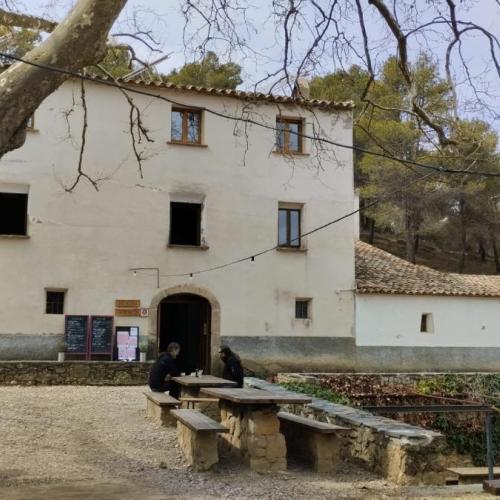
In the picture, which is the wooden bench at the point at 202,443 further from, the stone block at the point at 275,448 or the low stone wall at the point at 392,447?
the low stone wall at the point at 392,447

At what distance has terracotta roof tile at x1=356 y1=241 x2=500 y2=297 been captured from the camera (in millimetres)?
19219

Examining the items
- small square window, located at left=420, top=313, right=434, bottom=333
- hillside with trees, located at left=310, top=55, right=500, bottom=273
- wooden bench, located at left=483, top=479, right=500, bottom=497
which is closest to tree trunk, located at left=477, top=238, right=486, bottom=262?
hillside with trees, located at left=310, top=55, right=500, bottom=273

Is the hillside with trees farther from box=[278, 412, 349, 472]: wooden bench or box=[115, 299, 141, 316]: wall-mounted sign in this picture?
box=[278, 412, 349, 472]: wooden bench

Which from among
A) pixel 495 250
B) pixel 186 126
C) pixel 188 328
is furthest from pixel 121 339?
pixel 495 250

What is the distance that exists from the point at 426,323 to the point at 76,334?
1024 cm

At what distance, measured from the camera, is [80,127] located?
56.0 ft

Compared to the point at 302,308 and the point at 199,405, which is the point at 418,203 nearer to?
the point at 302,308

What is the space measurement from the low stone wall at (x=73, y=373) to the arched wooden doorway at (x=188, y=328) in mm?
2380

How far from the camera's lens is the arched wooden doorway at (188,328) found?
17.9 meters

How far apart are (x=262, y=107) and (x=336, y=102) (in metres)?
2.16

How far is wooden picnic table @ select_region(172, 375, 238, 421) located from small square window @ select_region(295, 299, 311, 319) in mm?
7724

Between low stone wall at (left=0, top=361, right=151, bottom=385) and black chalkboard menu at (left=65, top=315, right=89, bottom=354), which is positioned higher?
black chalkboard menu at (left=65, top=315, right=89, bottom=354)

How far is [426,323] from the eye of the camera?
64.4 ft

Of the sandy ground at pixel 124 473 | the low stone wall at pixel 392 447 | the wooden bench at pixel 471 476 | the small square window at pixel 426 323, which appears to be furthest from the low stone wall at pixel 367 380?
the low stone wall at pixel 392 447
